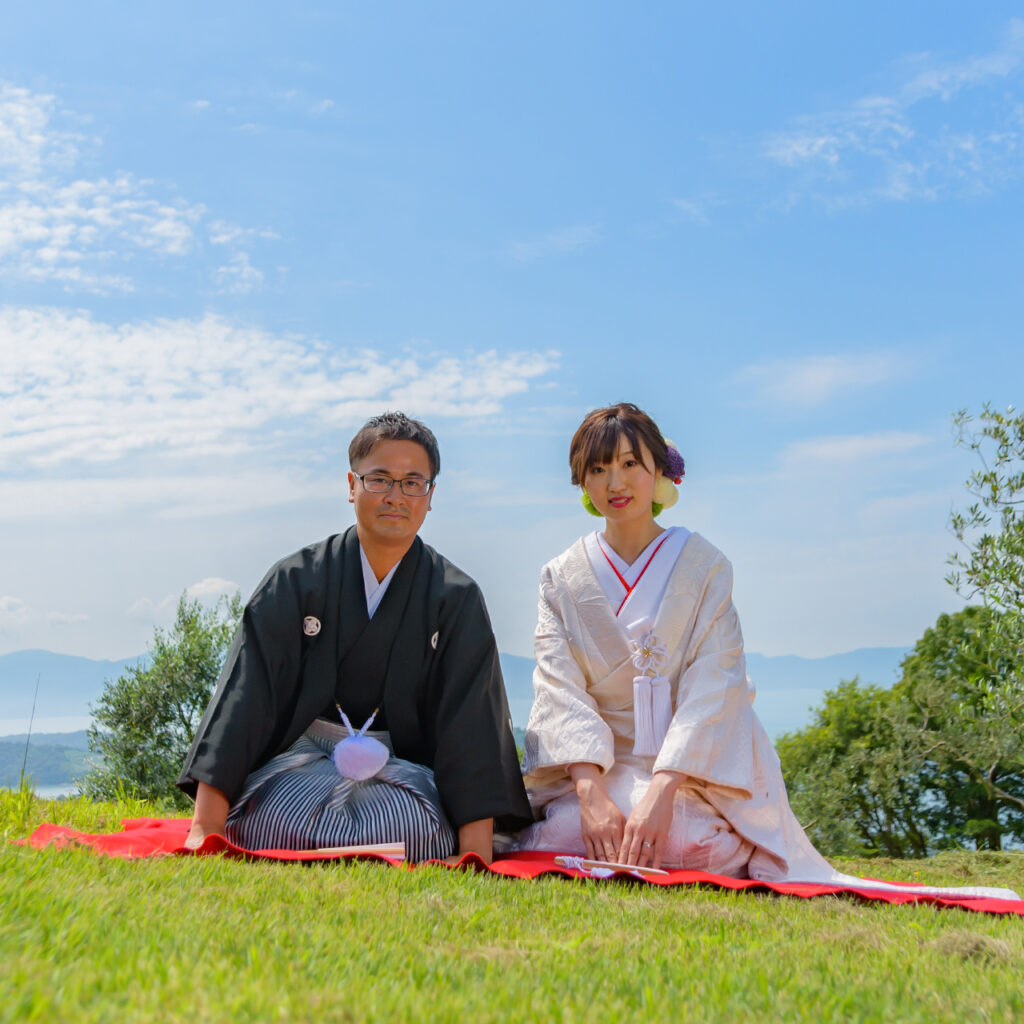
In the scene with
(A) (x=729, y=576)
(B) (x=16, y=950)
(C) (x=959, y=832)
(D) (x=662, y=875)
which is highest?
(A) (x=729, y=576)

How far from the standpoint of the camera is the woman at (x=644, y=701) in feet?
13.1

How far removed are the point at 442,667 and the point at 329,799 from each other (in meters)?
0.72

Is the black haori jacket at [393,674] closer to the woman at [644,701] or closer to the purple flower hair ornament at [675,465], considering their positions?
the woman at [644,701]

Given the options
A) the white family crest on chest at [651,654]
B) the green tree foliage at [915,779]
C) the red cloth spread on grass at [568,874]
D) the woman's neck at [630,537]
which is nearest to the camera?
the red cloth spread on grass at [568,874]

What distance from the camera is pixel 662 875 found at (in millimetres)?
3447

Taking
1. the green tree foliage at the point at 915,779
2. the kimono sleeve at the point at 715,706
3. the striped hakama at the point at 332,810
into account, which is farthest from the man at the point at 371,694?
the green tree foliage at the point at 915,779

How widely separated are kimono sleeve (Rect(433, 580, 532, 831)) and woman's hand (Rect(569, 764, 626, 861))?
29 cm

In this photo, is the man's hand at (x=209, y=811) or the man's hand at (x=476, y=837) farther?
the man's hand at (x=476, y=837)

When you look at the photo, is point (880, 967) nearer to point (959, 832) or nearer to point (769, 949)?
point (769, 949)

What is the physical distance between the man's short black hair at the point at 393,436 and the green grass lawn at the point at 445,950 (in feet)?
5.78

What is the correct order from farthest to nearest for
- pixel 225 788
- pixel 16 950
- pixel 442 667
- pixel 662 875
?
pixel 442 667
pixel 225 788
pixel 662 875
pixel 16 950

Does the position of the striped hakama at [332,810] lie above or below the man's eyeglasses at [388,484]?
below

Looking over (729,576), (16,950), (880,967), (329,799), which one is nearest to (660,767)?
(729,576)

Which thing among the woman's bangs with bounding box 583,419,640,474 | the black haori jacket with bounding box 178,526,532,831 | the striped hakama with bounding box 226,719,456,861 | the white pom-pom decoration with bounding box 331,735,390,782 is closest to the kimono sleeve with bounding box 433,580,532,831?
the black haori jacket with bounding box 178,526,532,831
